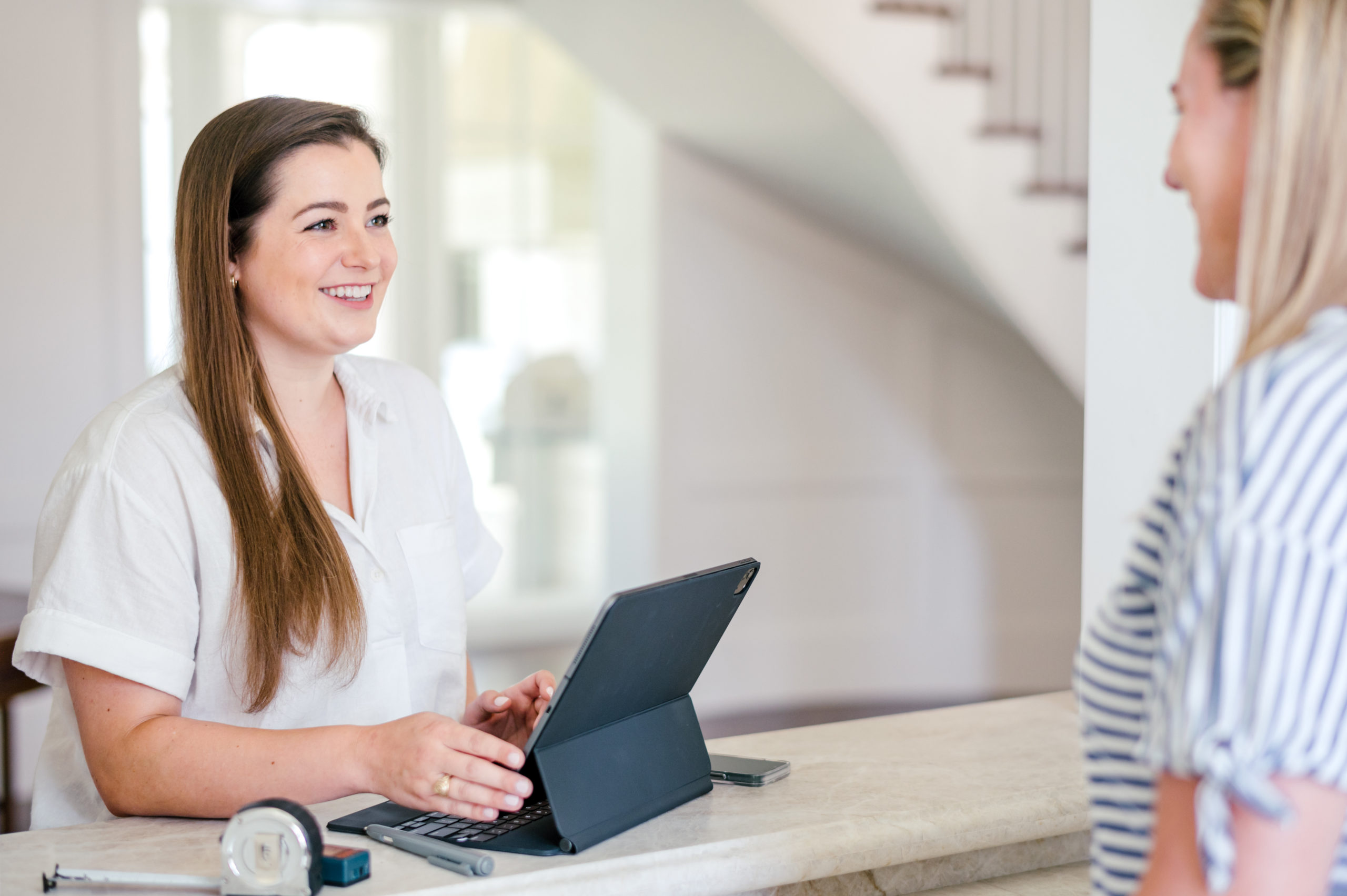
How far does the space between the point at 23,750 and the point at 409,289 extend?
225cm

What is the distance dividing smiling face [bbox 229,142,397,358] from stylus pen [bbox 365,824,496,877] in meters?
0.65

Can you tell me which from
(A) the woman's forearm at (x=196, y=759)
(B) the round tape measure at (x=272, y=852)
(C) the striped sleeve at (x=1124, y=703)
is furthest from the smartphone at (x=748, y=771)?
(C) the striped sleeve at (x=1124, y=703)

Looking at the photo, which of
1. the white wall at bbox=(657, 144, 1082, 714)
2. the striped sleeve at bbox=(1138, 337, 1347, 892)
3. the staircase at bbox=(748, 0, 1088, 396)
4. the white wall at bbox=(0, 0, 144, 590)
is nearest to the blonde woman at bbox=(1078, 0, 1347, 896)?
the striped sleeve at bbox=(1138, 337, 1347, 892)

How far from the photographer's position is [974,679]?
16.5ft

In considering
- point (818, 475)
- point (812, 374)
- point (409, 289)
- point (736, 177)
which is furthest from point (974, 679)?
point (409, 289)

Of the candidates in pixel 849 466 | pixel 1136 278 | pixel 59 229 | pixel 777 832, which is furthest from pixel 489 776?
pixel 849 466

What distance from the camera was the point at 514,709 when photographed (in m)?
1.47

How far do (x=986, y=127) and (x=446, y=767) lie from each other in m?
3.10

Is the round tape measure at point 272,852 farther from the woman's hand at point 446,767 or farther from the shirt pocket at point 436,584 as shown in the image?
the shirt pocket at point 436,584

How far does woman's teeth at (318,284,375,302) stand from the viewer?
1.59 meters

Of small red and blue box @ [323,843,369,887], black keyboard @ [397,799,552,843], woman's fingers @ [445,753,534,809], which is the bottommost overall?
black keyboard @ [397,799,552,843]

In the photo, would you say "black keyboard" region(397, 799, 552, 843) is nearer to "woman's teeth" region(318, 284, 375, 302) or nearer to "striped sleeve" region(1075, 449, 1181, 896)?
"striped sleeve" region(1075, 449, 1181, 896)

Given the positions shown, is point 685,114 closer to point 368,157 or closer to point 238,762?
point 368,157

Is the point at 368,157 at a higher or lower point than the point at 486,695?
higher
